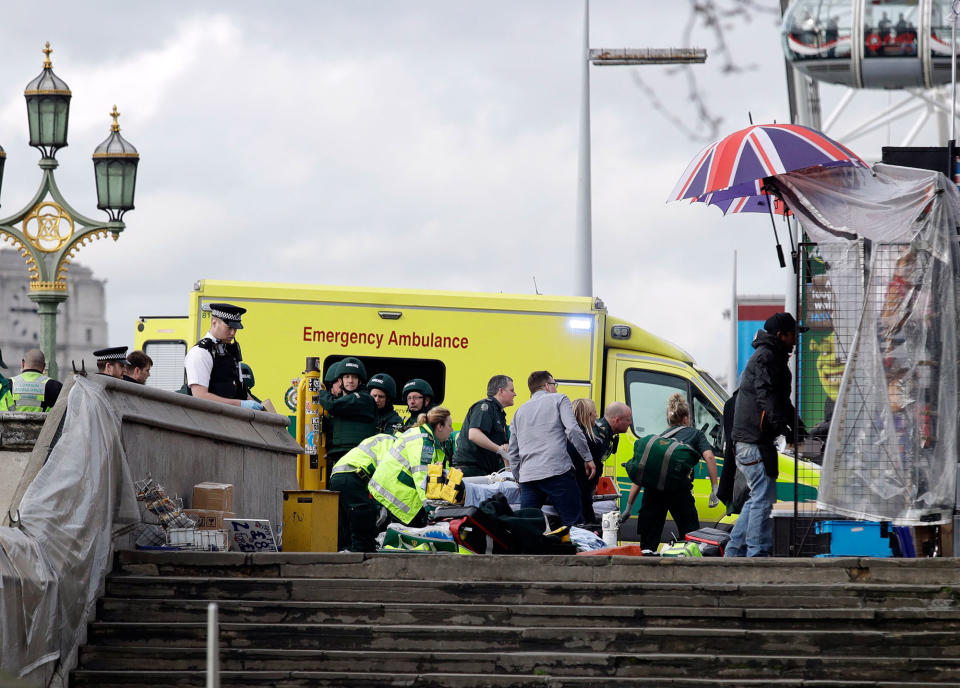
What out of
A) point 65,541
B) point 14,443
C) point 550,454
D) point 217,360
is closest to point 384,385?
point 217,360

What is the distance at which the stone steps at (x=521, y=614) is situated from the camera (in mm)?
8594

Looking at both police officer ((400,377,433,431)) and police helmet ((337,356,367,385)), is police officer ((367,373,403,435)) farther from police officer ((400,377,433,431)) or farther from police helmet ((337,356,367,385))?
police helmet ((337,356,367,385))

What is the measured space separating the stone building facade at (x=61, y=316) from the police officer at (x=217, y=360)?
95793mm

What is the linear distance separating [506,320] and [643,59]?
8.70 m

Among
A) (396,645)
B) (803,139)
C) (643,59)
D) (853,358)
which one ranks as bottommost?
(396,645)

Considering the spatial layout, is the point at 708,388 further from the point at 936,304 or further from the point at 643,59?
the point at 643,59

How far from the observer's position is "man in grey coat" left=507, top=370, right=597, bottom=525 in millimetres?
11695

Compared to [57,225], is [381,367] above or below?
below

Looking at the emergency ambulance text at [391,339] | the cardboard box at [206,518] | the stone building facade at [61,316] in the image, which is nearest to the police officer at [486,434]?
the emergency ambulance text at [391,339]

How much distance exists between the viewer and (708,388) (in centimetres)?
1554

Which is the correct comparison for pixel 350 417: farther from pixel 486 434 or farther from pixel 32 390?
pixel 32 390

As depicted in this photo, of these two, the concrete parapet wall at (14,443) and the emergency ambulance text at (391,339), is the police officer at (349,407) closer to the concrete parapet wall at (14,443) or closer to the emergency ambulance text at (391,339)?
the emergency ambulance text at (391,339)

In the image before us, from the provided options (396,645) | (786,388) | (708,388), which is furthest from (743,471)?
(708,388)

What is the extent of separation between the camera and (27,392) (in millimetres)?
13250
